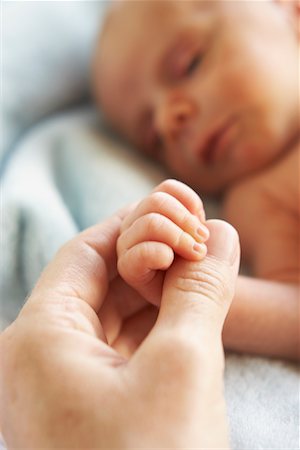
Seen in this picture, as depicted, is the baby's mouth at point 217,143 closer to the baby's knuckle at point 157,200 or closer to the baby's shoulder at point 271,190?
the baby's shoulder at point 271,190

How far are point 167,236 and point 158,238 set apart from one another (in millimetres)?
11

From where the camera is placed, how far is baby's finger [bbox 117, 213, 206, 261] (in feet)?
1.94

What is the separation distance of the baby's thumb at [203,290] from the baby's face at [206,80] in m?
0.53

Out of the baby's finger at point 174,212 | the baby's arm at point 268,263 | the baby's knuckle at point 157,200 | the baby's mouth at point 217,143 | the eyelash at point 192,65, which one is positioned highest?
the baby's knuckle at point 157,200

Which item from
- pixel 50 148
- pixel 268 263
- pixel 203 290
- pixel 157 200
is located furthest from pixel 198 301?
pixel 50 148

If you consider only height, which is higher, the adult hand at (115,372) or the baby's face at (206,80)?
the adult hand at (115,372)

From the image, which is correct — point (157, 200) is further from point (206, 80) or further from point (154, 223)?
point (206, 80)

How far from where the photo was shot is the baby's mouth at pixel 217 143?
1130 mm

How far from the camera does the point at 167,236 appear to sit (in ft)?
1.94

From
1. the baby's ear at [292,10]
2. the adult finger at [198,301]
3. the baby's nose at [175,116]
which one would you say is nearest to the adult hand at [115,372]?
the adult finger at [198,301]

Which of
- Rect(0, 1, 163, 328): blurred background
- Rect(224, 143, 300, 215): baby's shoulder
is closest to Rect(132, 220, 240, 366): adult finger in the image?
Rect(0, 1, 163, 328): blurred background

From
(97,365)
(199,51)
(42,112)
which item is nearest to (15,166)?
(42,112)

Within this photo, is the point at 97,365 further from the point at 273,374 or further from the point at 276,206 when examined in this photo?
the point at 276,206

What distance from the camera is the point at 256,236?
1093mm
